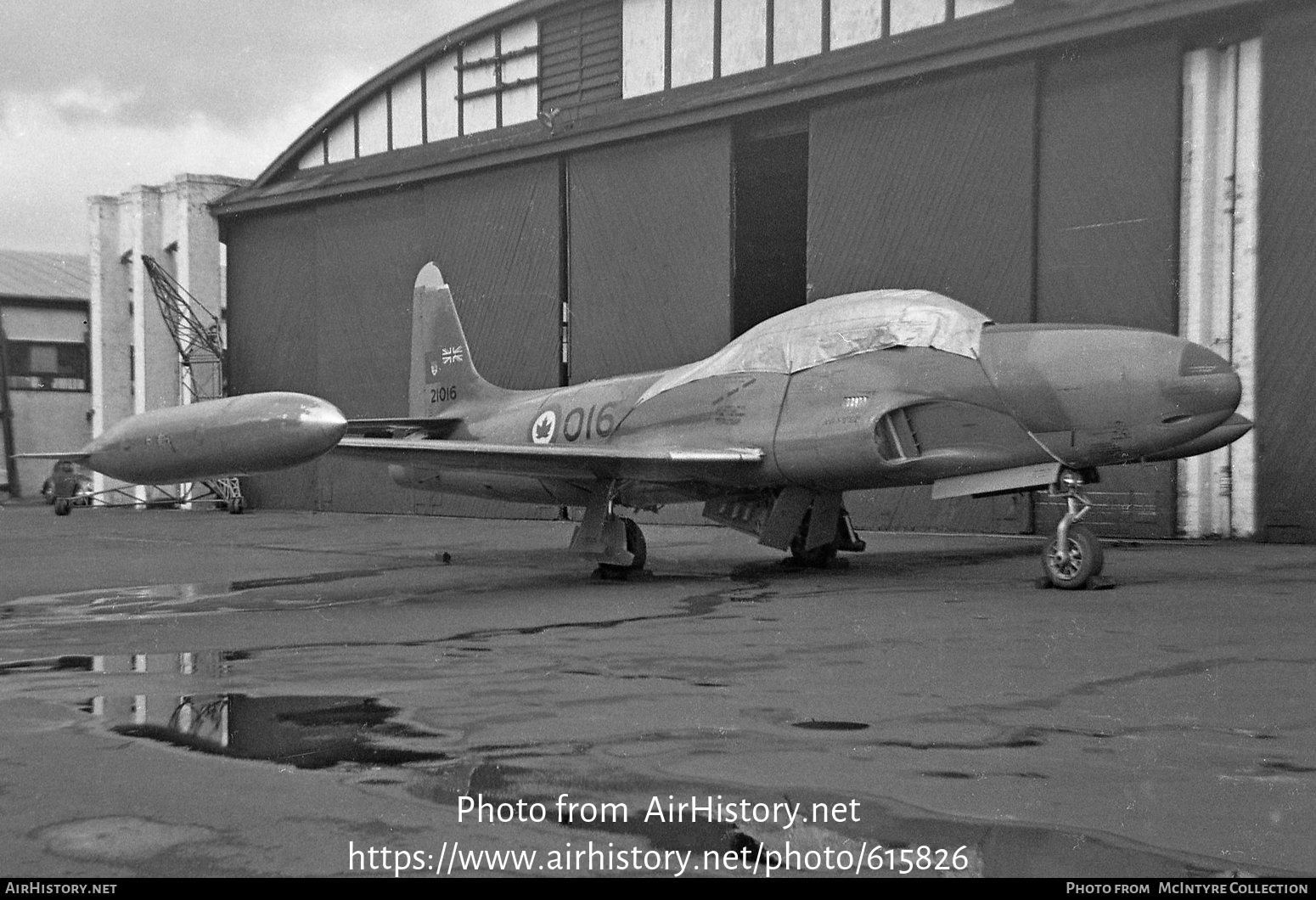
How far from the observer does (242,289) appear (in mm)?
32500

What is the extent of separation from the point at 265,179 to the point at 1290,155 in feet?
79.8

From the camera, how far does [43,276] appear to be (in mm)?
52156

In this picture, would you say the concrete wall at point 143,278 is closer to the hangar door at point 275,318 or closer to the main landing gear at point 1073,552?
the hangar door at point 275,318

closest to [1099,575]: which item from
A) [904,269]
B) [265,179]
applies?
[904,269]

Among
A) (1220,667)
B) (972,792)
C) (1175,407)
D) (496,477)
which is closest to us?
(972,792)

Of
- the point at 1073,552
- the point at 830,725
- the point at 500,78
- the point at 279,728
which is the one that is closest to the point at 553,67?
the point at 500,78

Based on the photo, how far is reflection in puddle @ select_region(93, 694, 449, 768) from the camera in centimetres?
448

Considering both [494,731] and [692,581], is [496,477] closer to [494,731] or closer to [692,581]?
[692,581]

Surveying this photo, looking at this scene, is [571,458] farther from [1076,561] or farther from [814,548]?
[1076,561]

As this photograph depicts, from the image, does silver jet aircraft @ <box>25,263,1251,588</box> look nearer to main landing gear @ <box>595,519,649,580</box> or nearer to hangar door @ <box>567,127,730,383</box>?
main landing gear @ <box>595,519,649,580</box>

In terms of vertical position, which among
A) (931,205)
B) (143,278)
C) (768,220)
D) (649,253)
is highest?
(143,278)

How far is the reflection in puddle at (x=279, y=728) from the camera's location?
14.7 feet

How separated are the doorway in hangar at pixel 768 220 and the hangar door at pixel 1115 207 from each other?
15.2 ft

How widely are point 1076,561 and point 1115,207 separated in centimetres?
915
